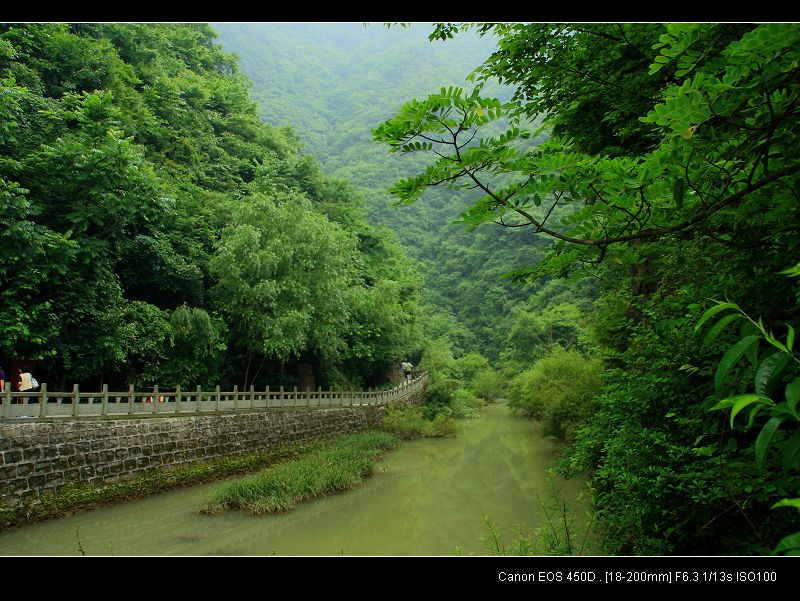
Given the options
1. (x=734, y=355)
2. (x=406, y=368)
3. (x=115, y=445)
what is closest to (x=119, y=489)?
(x=115, y=445)

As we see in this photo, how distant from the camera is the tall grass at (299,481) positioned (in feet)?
32.7

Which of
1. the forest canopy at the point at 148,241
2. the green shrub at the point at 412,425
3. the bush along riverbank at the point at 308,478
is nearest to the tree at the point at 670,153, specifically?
the bush along riverbank at the point at 308,478

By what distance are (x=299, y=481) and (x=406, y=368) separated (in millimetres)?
17295

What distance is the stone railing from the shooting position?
346 inches

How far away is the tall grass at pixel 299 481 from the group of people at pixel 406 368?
11555 mm

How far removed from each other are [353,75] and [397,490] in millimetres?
53154

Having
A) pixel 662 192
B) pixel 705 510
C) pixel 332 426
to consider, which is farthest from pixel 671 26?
pixel 332 426

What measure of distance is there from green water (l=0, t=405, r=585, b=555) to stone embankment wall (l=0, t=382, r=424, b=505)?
72cm

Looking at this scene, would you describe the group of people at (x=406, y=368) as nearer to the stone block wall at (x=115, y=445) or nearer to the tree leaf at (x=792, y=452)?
the stone block wall at (x=115, y=445)

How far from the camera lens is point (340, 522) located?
9.58m

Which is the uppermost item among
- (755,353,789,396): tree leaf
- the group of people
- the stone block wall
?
(755,353,789,396): tree leaf

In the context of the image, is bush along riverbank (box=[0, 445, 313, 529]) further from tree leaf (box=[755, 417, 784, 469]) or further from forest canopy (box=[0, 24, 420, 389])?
tree leaf (box=[755, 417, 784, 469])

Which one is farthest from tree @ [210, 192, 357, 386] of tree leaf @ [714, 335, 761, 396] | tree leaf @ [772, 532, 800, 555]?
tree leaf @ [772, 532, 800, 555]

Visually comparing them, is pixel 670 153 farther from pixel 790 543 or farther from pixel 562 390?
pixel 562 390
